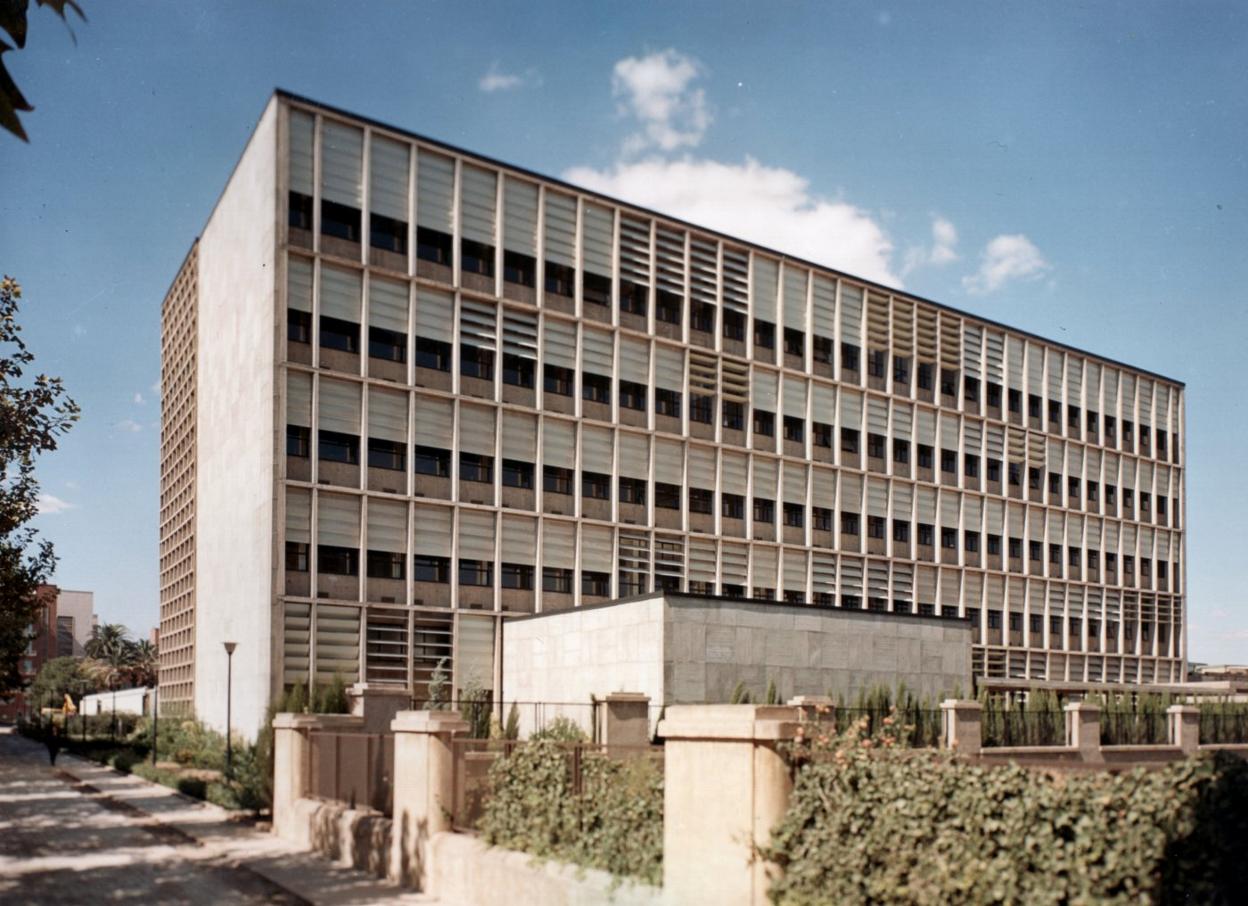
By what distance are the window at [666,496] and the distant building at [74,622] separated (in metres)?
141

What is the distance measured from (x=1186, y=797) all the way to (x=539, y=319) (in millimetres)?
41934

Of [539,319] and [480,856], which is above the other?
[539,319]

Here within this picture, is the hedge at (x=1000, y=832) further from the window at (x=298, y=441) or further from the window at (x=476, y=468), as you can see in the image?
the window at (x=476, y=468)

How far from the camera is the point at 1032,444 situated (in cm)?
6662

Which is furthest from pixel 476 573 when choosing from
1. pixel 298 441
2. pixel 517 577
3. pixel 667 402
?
pixel 667 402

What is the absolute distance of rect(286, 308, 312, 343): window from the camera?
43375mm

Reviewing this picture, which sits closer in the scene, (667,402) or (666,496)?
(666,496)

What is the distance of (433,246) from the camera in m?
46.5

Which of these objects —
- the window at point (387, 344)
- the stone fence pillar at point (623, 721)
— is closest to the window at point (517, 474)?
the window at point (387, 344)

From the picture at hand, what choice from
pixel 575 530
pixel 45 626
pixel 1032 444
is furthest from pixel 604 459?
pixel 45 626

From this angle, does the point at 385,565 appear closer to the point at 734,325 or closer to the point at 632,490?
the point at 632,490

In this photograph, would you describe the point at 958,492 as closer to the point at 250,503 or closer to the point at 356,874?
the point at 250,503

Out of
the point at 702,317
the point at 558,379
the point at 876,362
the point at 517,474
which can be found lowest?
the point at 517,474

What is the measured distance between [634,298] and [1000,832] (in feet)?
145
